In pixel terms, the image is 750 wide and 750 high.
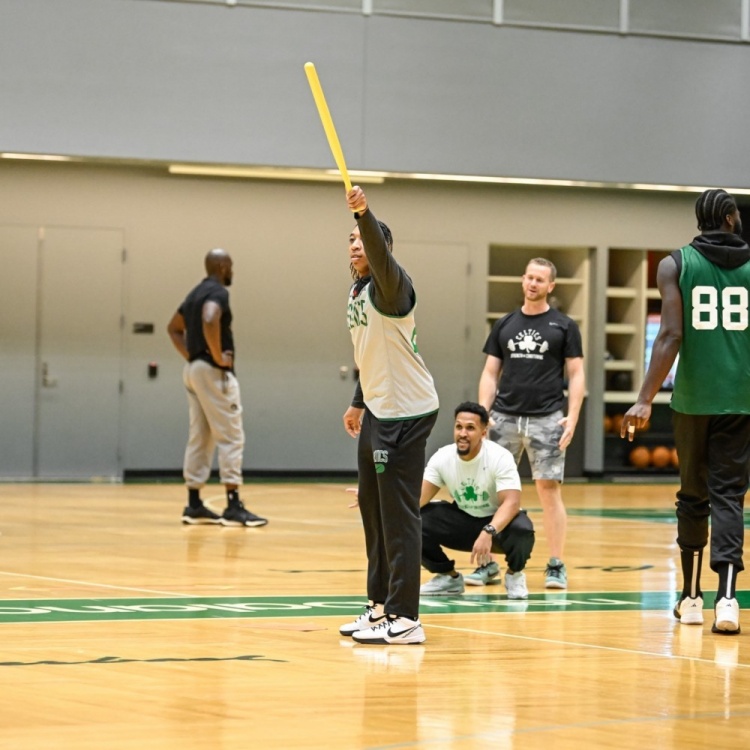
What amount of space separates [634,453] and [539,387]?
36.5 feet

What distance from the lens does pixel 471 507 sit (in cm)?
885

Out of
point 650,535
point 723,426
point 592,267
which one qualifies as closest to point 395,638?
point 723,426

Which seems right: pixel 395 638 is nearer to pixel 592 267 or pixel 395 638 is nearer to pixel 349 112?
pixel 349 112

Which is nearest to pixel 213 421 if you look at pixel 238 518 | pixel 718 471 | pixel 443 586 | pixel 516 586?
pixel 238 518

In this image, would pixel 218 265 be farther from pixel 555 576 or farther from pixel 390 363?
pixel 390 363

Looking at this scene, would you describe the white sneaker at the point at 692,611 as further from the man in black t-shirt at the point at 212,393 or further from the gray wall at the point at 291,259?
the gray wall at the point at 291,259

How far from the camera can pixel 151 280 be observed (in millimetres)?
18328

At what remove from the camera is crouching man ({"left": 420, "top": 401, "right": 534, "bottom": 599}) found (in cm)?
866

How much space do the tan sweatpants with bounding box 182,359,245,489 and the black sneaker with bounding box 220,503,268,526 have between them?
0.24m

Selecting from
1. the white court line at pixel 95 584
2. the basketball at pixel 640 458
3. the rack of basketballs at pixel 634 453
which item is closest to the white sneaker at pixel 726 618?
the white court line at pixel 95 584

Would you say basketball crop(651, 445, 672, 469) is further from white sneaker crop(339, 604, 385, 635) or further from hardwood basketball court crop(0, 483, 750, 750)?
white sneaker crop(339, 604, 385, 635)

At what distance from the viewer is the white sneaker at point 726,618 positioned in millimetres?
7207

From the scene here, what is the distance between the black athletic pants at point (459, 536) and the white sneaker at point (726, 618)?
5.12 feet

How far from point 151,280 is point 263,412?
2077 millimetres
